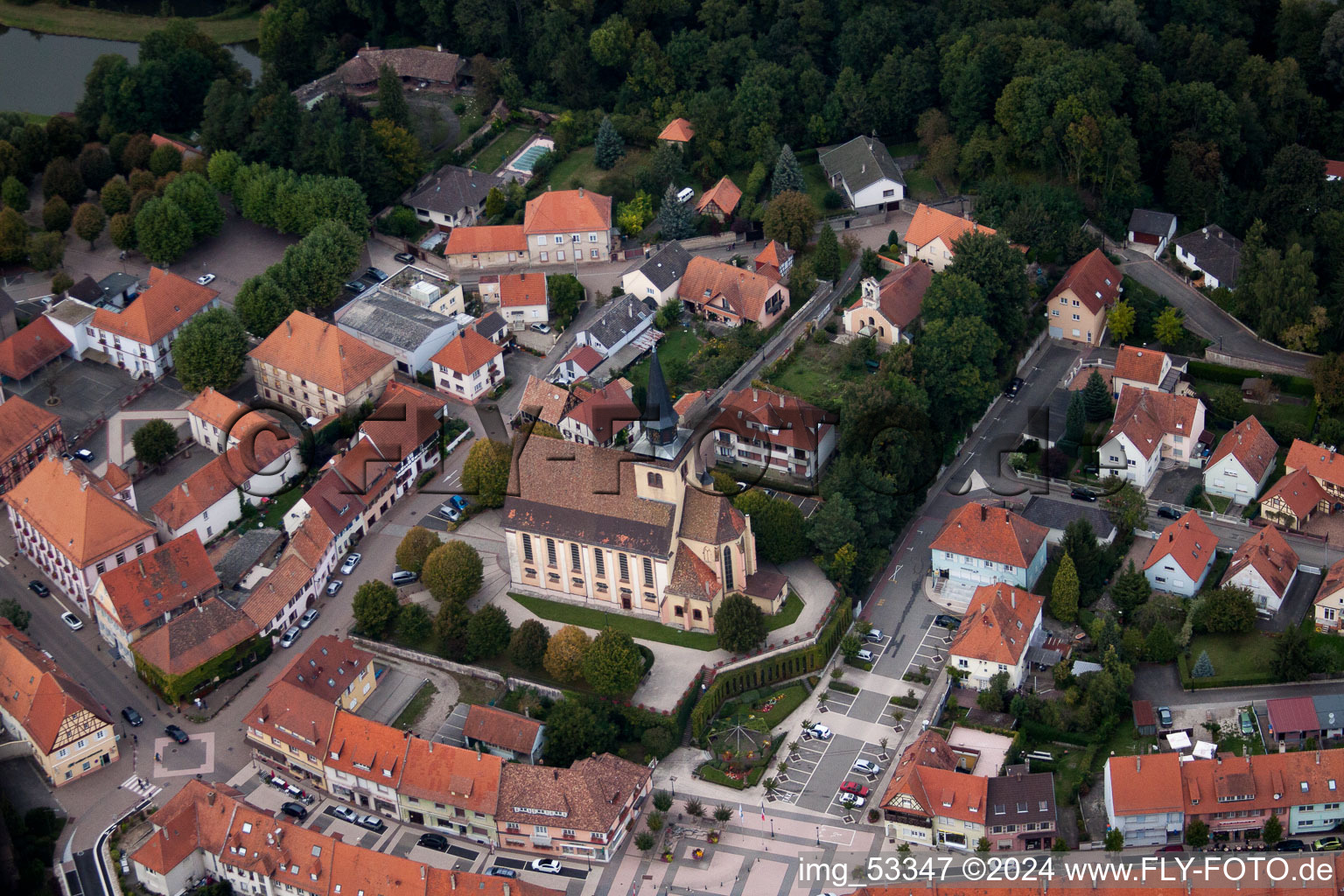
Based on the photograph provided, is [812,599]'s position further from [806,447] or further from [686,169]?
[686,169]

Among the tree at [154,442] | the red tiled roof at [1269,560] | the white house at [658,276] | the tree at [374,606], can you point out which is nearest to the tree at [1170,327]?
the red tiled roof at [1269,560]

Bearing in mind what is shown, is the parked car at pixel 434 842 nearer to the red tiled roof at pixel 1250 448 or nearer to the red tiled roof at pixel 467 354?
the red tiled roof at pixel 467 354

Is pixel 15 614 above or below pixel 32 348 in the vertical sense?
below

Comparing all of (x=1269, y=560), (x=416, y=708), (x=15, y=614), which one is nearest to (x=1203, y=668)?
(x=1269, y=560)

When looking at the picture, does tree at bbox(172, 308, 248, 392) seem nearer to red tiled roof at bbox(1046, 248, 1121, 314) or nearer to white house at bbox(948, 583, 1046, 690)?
white house at bbox(948, 583, 1046, 690)

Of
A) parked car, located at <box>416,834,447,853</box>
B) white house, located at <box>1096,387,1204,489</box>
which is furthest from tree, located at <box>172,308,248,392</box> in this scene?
white house, located at <box>1096,387,1204,489</box>

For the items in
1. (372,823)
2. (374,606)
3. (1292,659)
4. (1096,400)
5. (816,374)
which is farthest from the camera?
(816,374)

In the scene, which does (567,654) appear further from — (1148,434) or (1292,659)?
(1148,434)
